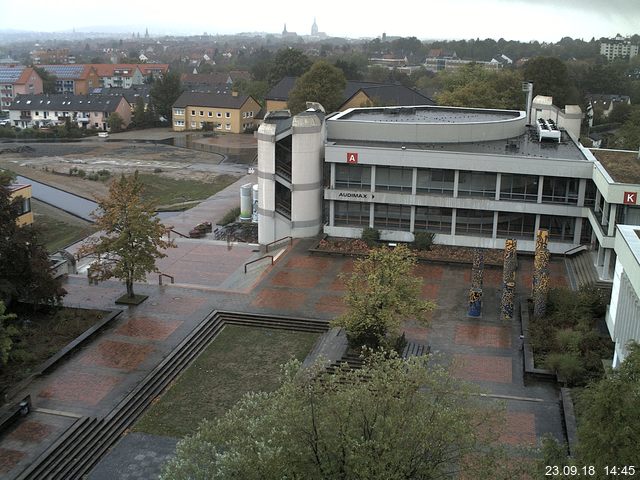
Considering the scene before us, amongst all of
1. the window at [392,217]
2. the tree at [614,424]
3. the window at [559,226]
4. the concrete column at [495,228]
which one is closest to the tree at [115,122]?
the window at [392,217]

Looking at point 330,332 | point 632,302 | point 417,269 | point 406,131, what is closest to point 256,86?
point 406,131

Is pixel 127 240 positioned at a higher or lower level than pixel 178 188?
higher

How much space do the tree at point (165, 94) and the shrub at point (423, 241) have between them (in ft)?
268

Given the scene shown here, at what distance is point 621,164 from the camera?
133 feet

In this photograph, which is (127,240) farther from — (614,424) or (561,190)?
(614,424)

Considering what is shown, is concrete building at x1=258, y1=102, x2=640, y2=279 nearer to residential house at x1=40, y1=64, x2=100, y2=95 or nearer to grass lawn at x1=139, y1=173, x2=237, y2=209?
grass lawn at x1=139, y1=173, x2=237, y2=209

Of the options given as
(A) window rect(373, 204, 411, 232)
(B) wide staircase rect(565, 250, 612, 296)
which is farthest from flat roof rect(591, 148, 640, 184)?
(A) window rect(373, 204, 411, 232)

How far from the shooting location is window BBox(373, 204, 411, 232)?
A: 44375mm

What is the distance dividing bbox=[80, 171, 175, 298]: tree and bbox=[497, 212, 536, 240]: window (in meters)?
20.4

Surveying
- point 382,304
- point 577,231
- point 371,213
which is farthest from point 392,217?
point 382,304

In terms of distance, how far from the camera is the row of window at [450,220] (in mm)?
42594

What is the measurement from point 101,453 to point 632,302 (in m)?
18.3

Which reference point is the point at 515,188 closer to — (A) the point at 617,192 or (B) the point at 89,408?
(A) the point at 617,192

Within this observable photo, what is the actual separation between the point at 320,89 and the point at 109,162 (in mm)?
26412
